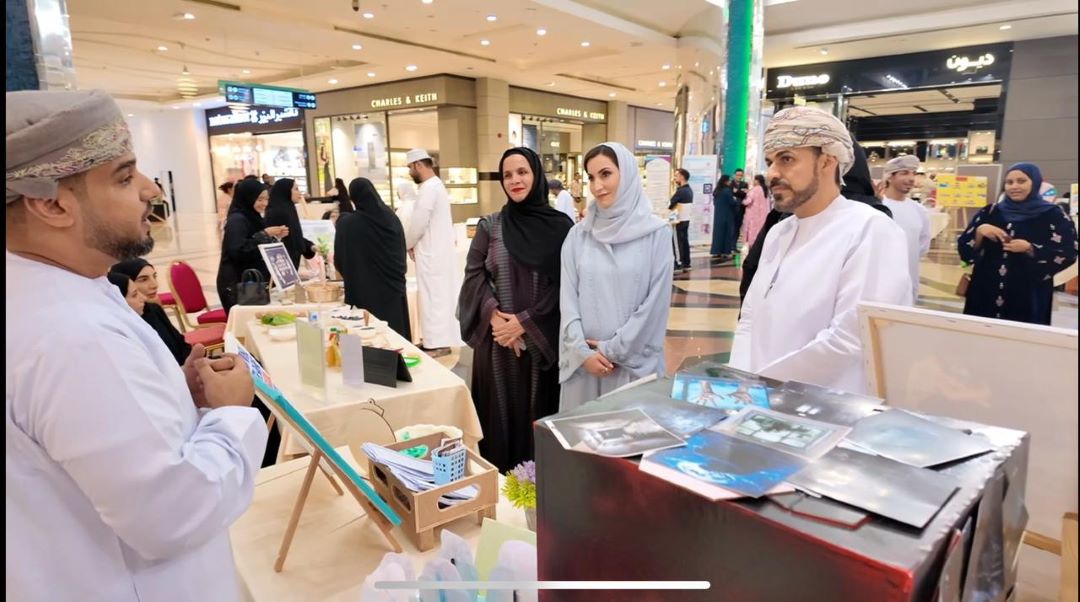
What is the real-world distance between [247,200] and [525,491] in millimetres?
3839

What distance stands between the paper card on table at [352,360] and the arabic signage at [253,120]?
16.1 metres

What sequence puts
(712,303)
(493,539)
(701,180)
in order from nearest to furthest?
(493,539) → (712,303) → (701,180)

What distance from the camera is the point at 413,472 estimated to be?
1410 mm

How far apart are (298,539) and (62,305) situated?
2.63ft

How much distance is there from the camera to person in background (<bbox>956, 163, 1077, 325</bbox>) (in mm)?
3680

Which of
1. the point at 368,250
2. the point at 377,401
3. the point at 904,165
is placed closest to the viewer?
the point at 377,401

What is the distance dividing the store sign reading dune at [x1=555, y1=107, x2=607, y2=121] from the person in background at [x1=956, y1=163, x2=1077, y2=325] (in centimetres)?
1351

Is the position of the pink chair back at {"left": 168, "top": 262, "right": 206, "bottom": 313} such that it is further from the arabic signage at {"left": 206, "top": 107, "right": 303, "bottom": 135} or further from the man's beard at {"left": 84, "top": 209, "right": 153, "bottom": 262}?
the arabic signage at {"left": 206, "top": 107, "right": 303, "bottom": 135}

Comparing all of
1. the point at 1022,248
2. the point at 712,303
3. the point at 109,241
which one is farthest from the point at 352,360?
the point at 712,303

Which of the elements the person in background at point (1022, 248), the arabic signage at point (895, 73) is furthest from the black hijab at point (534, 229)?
the arabic signage at point (895, 73)

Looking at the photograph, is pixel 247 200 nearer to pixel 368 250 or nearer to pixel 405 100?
pixel 368 250

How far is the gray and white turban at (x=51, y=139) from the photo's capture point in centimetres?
82

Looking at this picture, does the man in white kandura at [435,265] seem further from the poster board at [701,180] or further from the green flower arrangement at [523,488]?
the poster board at [701,180]

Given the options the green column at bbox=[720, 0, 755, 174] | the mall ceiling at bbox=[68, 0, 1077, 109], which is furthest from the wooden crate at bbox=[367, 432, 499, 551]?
the green column at bbox=[720, 0, 755, 174]
